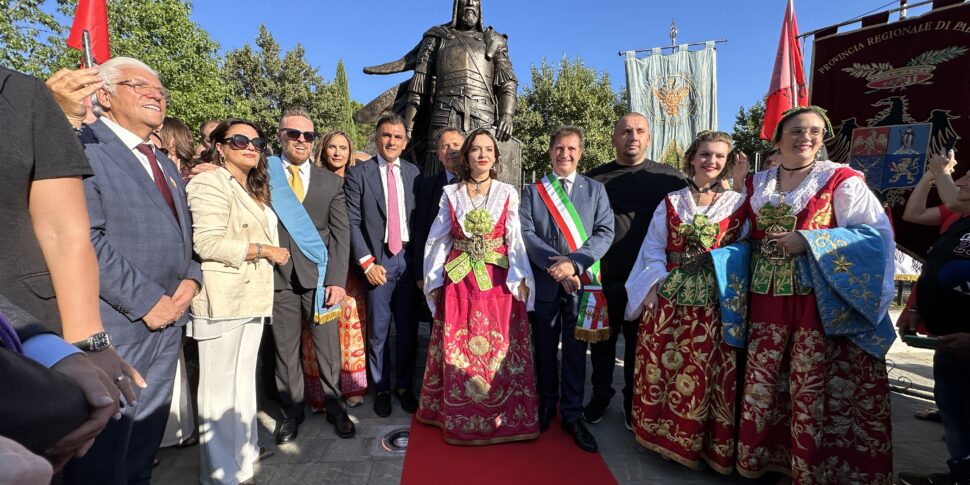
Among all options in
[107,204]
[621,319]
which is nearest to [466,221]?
[621,319]

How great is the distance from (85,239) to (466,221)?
1844 millimetres

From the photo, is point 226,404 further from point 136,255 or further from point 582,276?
point 582,276

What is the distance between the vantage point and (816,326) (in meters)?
2.21

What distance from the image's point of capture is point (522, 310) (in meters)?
2.87

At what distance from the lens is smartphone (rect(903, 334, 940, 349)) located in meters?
2.32

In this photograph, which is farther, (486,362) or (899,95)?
(899,95)

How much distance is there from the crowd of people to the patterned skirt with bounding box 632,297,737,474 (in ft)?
0.04

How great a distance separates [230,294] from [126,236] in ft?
1.74

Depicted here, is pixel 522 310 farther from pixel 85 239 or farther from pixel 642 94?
pixel 642 94

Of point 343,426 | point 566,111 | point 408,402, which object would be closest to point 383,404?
point 408,402

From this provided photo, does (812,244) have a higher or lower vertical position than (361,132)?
lower

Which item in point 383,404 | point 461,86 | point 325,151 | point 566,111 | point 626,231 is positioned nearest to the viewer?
point 626,231

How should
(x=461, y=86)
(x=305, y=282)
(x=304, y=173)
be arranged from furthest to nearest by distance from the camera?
1. (x=461, y=86)
2. (x=304, y=173)
3. (x=305, y=282)

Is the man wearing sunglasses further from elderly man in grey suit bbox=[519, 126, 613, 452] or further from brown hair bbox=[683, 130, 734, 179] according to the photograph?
brown hair bbox=[683, 130, 734, 179]
